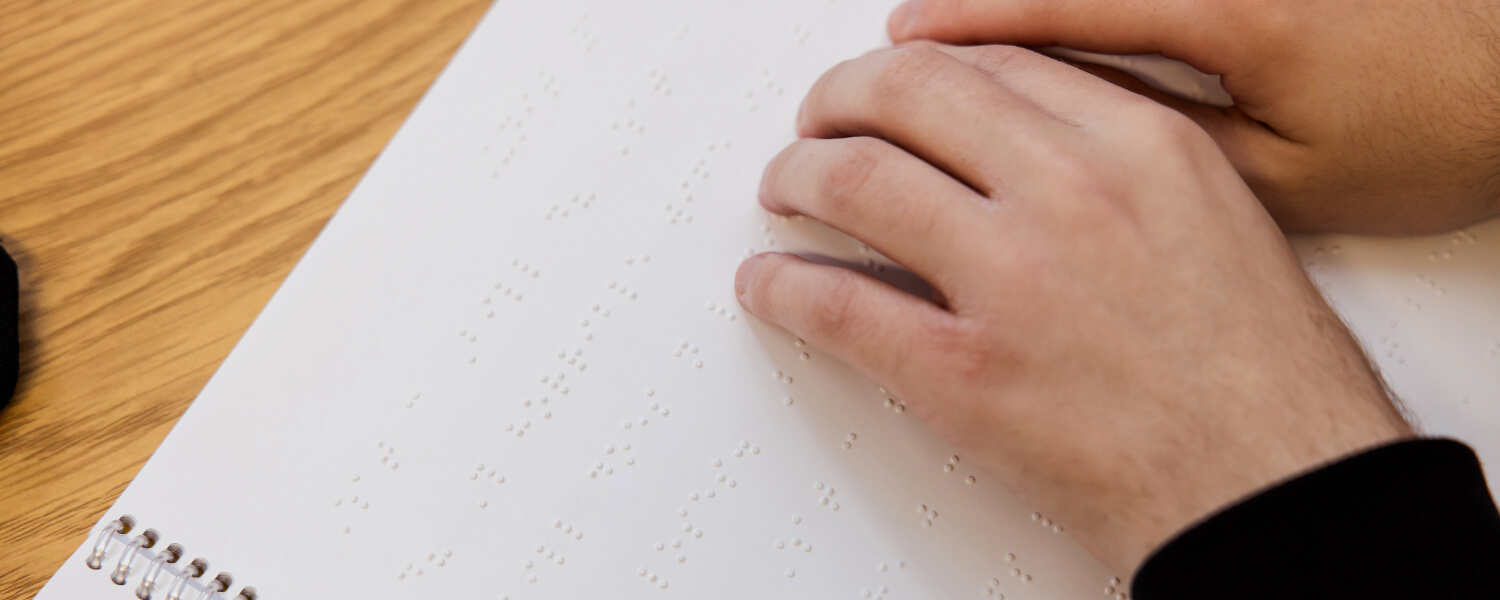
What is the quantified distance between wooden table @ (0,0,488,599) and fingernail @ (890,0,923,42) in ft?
1.01

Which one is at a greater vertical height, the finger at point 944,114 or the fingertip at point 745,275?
the finger at point 944,114

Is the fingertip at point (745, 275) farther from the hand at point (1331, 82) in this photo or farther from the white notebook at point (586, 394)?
the hand at point (1331, 82)

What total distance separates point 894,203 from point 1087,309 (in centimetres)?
12

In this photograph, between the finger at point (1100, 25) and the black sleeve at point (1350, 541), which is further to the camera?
the finger at point (1100, 25)

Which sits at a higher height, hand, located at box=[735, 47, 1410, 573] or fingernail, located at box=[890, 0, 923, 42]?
fingernail, located at box=[890, 0, 923, 42]

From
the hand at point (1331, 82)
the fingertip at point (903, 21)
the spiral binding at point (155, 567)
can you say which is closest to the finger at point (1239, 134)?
the hand at point (1331, 82)

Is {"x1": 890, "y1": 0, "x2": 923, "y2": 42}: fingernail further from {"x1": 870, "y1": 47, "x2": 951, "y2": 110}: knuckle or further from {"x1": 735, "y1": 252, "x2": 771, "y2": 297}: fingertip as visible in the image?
{"x1": 735, "y1": 252, "x2": 771, "y2": 297}: fingertip

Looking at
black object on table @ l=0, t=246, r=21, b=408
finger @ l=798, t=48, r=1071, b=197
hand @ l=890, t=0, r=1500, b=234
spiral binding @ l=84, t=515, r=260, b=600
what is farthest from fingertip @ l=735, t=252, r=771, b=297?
black object on table @ l=0, t=246, r=21, b=408

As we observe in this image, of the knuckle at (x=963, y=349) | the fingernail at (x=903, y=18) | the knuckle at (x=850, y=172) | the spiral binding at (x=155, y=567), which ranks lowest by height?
the spiral binding at (x=155, y=567)

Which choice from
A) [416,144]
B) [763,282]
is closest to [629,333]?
[763,282]

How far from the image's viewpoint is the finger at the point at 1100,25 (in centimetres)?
50

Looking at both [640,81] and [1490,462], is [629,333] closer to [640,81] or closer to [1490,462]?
[640,81]

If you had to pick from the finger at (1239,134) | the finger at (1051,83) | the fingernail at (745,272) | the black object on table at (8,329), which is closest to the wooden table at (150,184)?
the black object on table at (8,329)

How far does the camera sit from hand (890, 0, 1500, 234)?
499 millimetres
